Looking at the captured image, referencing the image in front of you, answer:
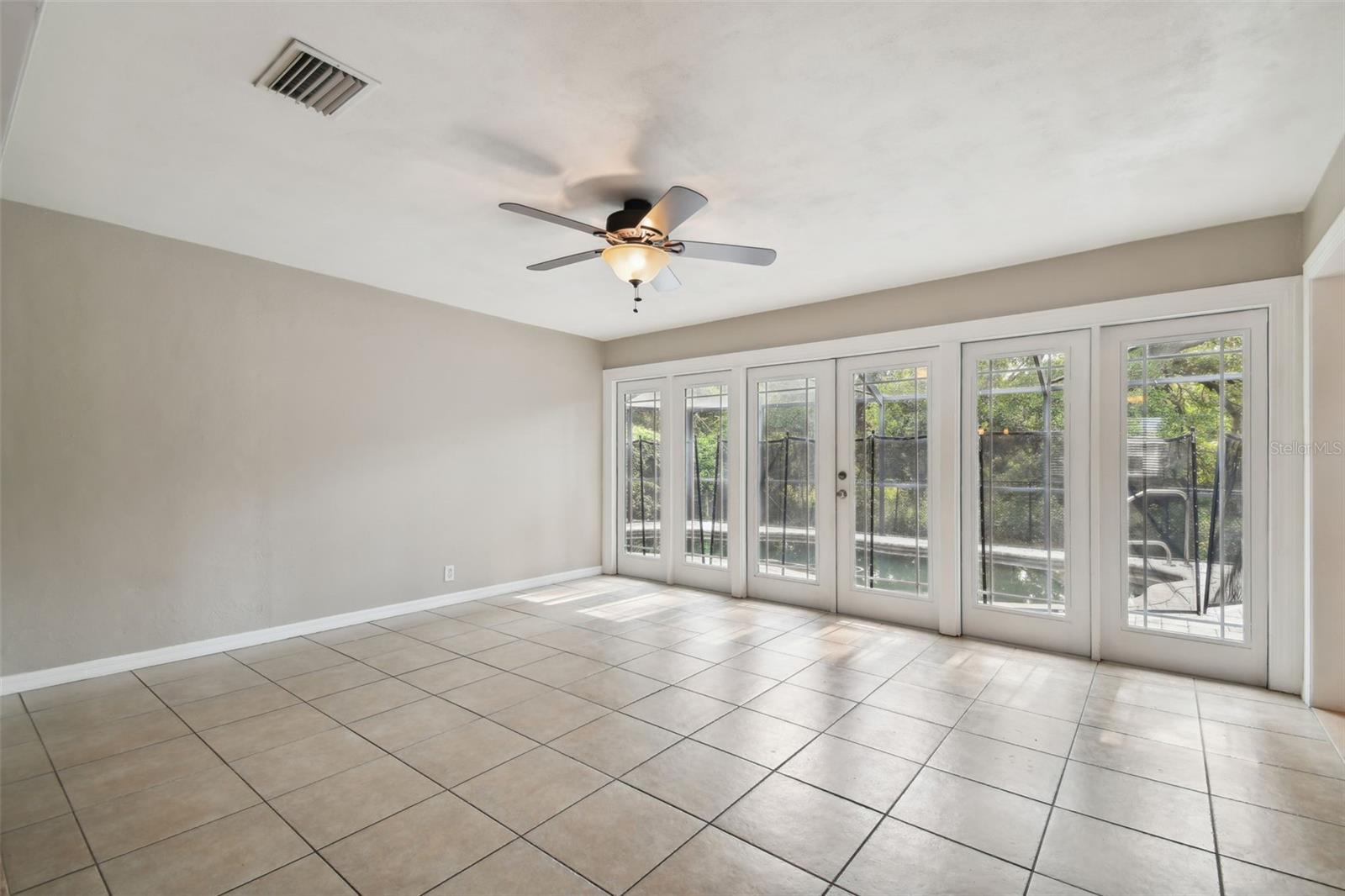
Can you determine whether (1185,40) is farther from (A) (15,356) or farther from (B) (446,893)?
(A) (15,356)

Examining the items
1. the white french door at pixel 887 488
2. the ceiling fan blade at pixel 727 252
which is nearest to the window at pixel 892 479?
the white french door at pixel 887 488

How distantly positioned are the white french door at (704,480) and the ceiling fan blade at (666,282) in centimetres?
204

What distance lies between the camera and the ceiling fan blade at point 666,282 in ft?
12.2

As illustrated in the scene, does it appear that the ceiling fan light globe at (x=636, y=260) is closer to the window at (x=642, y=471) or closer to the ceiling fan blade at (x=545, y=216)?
the ceiling fan blade at (x=545, y=216)

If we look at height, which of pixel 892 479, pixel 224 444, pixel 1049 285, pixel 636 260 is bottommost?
pixel 892 479

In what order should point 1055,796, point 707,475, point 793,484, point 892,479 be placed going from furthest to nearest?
1. point 707,475
2. point 793,484
3. point 892,479
4. point 1055,796

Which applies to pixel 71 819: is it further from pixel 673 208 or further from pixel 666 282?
pixel 666 282

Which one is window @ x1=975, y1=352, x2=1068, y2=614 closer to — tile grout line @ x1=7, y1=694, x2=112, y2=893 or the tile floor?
the tile floor

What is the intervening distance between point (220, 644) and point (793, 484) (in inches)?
173

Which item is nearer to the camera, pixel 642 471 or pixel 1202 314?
pixel 1202 314

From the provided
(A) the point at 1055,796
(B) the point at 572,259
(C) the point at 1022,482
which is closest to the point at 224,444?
(B) the point at 572,259

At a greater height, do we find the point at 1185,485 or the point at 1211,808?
the point at 1185,485

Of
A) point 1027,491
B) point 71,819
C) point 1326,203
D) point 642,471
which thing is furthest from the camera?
point 642,471

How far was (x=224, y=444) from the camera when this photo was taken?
412cm
